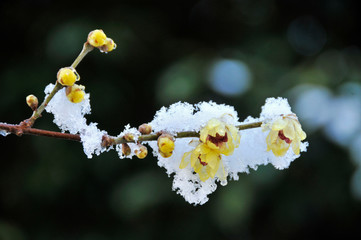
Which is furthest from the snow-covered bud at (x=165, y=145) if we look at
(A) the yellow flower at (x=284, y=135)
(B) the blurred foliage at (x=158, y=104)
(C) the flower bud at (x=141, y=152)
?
(B) the blurred foliage at (x=158, y=104)

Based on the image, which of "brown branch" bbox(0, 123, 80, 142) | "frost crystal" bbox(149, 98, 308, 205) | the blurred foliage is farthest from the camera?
the blurred foliage

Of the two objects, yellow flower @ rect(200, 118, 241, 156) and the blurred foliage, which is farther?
the blurred foliage

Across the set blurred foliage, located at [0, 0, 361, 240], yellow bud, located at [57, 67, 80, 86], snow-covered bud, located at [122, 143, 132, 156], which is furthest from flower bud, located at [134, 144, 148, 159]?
blurred foliage, located at [0, 0, 361, 240]

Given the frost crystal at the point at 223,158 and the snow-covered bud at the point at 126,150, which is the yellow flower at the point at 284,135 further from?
the snow-covered bud at the point at 126,150

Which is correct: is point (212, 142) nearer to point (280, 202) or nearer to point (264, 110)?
point (264, 110)

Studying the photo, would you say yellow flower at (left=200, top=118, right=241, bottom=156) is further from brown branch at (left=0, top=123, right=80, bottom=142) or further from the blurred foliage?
the blurred foliage

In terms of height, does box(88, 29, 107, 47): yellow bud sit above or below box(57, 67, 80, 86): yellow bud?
above

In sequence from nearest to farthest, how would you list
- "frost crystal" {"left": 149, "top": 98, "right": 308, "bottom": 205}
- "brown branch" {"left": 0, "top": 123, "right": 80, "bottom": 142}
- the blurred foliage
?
"brown branch" {"left": 0, "top": 123, "right": 80, "bottom": 142}, "frost crystal" {"left": 149, "top": 98, "right": 308, "bottom": 205}, the blurred foliage

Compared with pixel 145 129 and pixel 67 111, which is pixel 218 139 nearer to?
pixel 145 129
